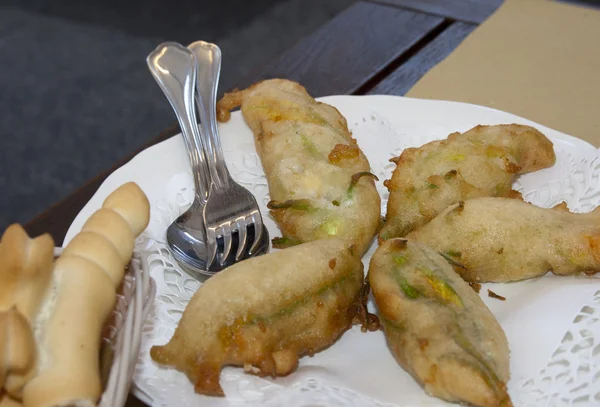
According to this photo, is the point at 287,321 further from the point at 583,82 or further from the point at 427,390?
the point at 583,82

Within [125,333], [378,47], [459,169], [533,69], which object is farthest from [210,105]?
[533,69]

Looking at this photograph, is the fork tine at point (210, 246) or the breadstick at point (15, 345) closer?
the breadstick at point (15, 345)

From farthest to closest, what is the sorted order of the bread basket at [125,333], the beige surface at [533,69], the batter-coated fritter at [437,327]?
the beige surface at [533,69] → the batter-coated fritter at [437,327] → the bread basket at [125,333]

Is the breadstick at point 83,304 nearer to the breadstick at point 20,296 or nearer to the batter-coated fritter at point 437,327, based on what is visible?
the breadstick at point 20,296

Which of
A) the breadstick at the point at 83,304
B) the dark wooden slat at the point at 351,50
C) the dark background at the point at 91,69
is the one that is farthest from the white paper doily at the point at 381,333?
the dark background at the point at 91,69

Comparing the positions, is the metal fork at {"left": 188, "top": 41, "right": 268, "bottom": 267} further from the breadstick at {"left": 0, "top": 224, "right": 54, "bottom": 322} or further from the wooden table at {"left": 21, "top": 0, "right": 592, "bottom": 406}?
the breadstick at {"left": 0, "top": 224, "right": 54, "bottom": 322}

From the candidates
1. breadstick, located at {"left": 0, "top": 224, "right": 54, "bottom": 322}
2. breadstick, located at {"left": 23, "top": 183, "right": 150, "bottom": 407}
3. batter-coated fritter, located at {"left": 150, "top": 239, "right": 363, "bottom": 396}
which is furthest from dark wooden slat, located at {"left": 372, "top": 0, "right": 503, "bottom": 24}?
breadstick, located at {"left": 0, "top": 224, "right": 54, "bottom": 322}

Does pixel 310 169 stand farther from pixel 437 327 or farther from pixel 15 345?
pixel 15 345
